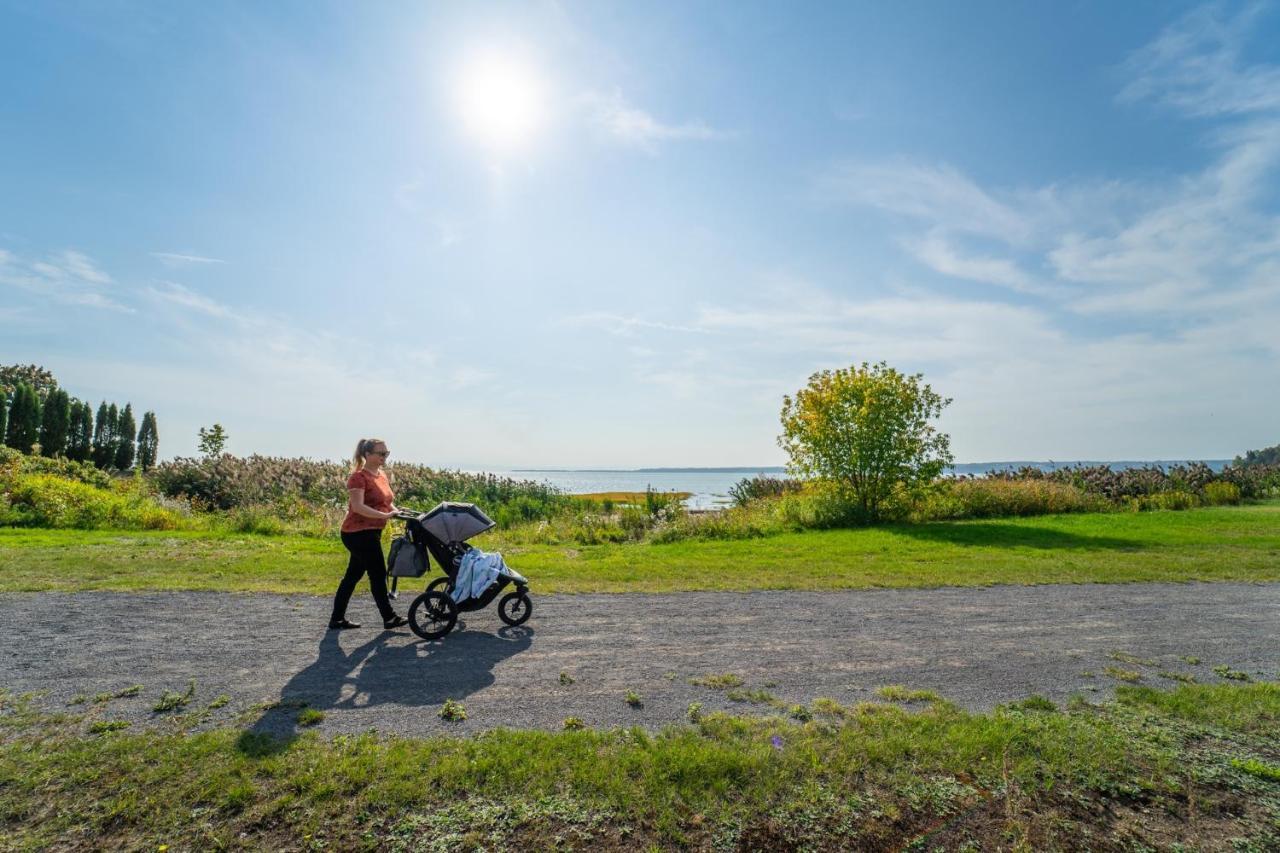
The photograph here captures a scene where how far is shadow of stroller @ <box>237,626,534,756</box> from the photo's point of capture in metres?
4.70

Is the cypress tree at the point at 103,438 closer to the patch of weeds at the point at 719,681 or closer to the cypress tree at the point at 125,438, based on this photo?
the cypress tree at the point at 125,438

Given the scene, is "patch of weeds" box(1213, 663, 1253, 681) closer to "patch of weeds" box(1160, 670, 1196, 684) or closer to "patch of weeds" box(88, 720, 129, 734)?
"patch of weeds" box(1160, 670, 1196, 684)

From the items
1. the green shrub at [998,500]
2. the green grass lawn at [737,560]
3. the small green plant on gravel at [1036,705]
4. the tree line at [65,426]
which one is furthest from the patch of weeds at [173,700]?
the tree line at [65,426]

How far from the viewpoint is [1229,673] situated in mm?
6223

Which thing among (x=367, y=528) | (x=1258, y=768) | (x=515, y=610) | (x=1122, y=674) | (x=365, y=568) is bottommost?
(x=1258, y=768)

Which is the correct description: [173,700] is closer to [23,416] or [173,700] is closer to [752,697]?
[752,697]

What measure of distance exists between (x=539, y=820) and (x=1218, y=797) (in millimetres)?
4427

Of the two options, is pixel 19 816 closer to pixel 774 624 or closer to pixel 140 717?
pixel 140 717

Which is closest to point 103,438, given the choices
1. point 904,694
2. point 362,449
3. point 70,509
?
point 70,509

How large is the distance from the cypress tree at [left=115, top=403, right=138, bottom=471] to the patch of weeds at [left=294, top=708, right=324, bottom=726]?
6996cm

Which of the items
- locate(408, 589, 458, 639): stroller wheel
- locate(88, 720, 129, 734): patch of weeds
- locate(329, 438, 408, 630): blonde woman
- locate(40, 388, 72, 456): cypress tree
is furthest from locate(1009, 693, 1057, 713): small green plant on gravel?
locate(40, 388, 72, 456): cypress tree

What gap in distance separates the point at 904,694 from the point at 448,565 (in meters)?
5.14

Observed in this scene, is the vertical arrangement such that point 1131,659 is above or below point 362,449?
below

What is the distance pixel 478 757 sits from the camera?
4180mm
